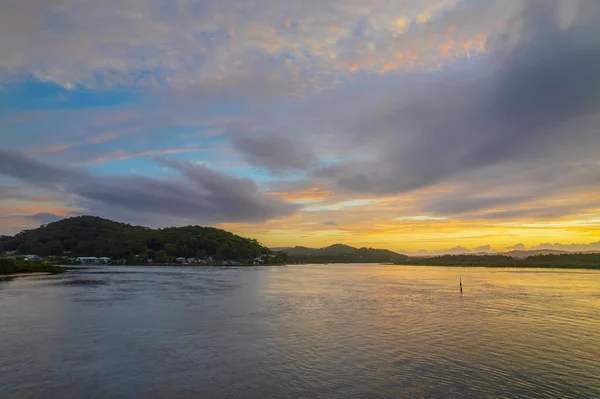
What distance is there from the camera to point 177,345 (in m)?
20.7

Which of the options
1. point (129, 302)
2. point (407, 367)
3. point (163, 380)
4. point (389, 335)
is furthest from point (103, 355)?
point (129, 302)

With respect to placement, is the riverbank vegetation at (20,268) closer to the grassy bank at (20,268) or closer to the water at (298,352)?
the grassy bank at (20,268)

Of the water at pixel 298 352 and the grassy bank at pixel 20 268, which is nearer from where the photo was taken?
the water at pixel 298 352

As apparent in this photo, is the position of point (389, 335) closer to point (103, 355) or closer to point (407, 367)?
point (407, 367)

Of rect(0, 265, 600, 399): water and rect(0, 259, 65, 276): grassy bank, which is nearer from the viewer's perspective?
rect(0, 265, 600, 399): water

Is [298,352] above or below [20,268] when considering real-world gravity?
below

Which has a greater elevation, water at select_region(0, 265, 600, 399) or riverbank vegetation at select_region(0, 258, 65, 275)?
riverbank vegetation at select_region(0, 258, 65, 275)

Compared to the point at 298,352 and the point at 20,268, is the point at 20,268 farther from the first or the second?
the point at 298,352

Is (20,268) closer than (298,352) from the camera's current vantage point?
No

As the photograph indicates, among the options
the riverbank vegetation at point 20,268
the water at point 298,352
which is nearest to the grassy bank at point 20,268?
the riverbank vegetation at point 20,268

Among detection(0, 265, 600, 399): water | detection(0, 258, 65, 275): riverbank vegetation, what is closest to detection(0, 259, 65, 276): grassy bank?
detection(0, 258, 65, 275): riverbank vegetation

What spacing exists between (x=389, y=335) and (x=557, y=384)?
10158mm

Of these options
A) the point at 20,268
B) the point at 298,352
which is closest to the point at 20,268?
the point at 20,268

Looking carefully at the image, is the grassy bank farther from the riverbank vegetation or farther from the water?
the water
